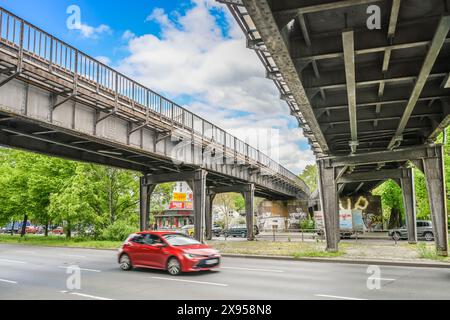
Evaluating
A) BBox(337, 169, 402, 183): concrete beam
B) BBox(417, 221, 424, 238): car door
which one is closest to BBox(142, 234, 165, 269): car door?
BBox(337, 169, 402, 183): concrete beam

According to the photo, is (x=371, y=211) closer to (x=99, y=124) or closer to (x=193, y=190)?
(x=193, y=190)

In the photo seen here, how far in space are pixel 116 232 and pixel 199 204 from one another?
11.2 metres

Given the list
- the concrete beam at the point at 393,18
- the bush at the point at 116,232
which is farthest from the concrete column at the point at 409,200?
the bush at the point at 116,232

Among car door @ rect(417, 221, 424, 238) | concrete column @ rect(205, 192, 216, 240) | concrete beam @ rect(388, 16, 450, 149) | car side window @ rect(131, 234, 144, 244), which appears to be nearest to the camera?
concrete beam @ rect(388, 16, 450, 149)

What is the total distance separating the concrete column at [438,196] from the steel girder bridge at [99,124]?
14.1 m

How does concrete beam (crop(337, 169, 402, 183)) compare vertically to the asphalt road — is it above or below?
above

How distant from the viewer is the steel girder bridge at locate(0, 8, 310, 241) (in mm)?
13830

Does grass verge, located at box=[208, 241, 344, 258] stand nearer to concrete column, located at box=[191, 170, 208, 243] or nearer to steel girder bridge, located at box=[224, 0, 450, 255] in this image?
steel girder bridge, located at box=[224, 0, 450, 255]

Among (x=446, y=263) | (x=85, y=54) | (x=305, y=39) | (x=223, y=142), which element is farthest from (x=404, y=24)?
(x=223, y=142)

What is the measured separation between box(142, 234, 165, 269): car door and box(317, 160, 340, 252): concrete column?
1122 cm

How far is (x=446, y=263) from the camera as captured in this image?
15180mm

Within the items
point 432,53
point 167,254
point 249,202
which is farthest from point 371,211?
point 432,53

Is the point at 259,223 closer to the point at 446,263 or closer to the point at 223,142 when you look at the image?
the point at 223,142

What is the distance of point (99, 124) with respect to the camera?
18.0 m
